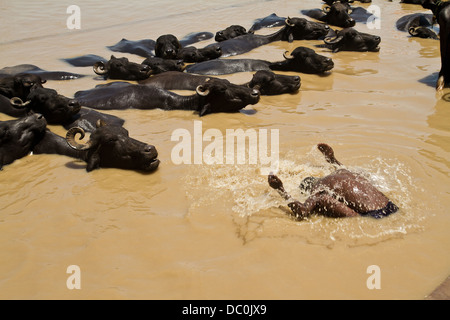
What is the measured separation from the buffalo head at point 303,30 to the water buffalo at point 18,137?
9.25m

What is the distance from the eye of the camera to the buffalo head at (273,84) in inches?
335

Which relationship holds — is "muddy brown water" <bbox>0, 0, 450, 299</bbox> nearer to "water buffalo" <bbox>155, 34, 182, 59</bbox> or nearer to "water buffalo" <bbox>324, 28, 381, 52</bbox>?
"water buffalo" <bbox>324, 28, 381, 52</bbox>

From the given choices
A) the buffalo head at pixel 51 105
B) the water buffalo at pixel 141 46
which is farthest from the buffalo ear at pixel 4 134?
the water buffalo at pixel 141 46

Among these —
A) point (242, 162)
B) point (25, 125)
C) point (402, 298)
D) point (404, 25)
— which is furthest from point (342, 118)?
point (404, 25)

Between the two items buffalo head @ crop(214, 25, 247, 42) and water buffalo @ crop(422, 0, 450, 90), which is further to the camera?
buffalo head @ crop(214, 25, 247, 42)

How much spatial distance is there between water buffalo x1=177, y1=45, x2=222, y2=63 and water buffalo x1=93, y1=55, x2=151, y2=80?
1995mm

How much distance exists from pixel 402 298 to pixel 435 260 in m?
0.62

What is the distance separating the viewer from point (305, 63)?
9945 millimetres

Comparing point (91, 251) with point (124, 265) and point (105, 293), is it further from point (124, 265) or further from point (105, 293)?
point (105, 293)

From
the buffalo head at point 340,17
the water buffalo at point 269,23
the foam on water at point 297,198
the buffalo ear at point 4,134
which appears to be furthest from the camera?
the water buffalo at point 269,23

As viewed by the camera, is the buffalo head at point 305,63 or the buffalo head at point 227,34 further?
the buffalo head at point 227,34

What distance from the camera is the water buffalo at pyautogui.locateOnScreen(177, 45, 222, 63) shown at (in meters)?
11.4

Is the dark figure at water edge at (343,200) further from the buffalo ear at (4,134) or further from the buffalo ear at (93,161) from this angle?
the buffalo ear at (4,134)

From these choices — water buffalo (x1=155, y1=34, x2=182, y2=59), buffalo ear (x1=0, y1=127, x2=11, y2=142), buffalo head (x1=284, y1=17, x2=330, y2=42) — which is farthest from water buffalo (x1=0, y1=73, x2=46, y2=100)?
buffalo head (x1=284, y1=17, x2=330, y2=42)
